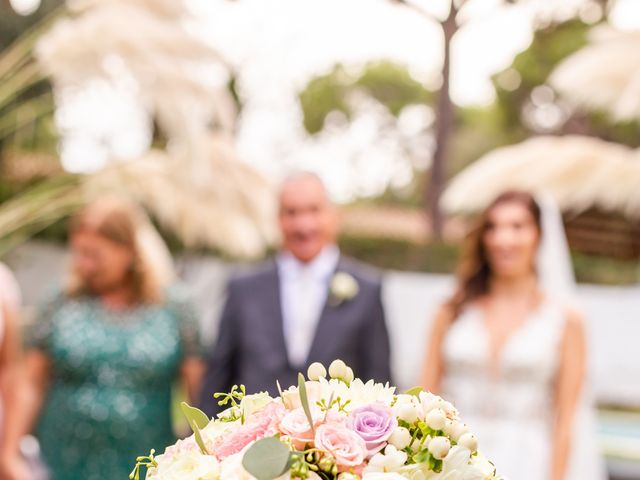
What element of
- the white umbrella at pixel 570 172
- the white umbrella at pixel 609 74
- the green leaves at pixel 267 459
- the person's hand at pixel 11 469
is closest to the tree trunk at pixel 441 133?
the white umbrella at pixel 570 172

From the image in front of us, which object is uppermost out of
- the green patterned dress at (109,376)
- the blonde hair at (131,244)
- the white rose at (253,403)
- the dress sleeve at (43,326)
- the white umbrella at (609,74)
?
the white umbrella at (609,74)

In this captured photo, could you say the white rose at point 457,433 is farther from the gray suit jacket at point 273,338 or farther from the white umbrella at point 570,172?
the white umbrella at point 570,172

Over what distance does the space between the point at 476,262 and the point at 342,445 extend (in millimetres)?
2686

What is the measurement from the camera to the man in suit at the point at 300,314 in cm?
352

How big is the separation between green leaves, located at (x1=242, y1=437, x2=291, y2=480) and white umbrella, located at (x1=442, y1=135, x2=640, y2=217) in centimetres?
393

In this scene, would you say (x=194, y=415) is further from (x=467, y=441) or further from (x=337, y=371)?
(x=467, y=441)

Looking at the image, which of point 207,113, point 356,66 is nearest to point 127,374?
point 207,113

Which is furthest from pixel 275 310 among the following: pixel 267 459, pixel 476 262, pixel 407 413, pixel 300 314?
pixel 267 459

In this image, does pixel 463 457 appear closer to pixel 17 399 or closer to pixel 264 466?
pixel 264 466

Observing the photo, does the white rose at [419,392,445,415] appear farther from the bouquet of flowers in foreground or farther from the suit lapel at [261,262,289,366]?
the suit lapel at [261,262,289,366]

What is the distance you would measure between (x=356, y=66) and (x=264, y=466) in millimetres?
22705

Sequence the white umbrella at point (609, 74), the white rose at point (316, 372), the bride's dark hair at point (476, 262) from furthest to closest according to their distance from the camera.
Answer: the white umbrella at point (609, 74), the bride's dark hair at point (476, 262), the white rose at point (316, 372)

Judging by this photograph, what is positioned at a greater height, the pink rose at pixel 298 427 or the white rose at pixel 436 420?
the pink rose at pixel 298 427

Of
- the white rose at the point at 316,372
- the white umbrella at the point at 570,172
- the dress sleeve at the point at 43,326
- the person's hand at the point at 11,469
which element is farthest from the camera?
the white umbrella at the point at 570,172
